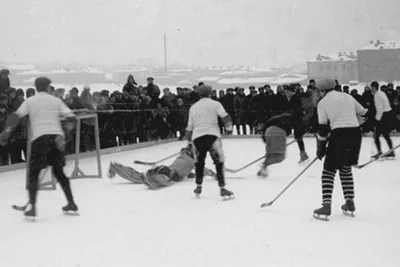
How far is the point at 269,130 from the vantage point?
31.3ft

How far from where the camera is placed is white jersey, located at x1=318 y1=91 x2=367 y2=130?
20.6 feet

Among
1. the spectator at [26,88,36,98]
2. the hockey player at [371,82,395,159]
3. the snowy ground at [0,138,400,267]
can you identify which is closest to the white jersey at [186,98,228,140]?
the snowy ground at [0,138,400,267]

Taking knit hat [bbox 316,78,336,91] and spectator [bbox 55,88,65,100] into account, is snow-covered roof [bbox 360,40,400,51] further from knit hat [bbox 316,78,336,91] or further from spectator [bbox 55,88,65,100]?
knit hat [bbox 316,78,336,91]

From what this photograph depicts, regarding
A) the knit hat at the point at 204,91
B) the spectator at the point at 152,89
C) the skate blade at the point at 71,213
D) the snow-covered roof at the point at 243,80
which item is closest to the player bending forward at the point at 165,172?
the knit hat at the point at 204,91

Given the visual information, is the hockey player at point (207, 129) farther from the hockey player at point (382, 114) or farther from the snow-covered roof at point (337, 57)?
the snow-covered roof at point (337, 57)

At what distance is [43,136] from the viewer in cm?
645

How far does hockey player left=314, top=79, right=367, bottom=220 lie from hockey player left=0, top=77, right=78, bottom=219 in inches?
103

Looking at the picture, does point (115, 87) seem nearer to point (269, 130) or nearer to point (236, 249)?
point (269, 130)

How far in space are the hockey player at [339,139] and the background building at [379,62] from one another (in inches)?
617

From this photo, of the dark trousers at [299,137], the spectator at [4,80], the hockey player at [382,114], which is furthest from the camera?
the spectator at [4,80]

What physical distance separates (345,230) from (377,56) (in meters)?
22.1

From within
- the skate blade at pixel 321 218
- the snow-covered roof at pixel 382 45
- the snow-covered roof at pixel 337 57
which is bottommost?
the skate blade at pixel 321 218

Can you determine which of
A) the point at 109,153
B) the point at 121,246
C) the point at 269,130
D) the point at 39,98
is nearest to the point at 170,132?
the point at 109,153

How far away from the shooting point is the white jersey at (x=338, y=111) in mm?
6289
